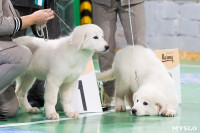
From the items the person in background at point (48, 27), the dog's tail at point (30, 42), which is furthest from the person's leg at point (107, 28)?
the dog's tail at point (30, 42)

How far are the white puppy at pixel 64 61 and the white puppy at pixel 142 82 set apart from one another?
0.54m

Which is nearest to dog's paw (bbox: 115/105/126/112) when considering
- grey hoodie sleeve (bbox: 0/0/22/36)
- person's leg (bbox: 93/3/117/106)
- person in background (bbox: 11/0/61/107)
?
person's leg (bbox: 93/3/117/106)

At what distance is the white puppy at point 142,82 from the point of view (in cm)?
454

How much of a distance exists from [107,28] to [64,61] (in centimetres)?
94

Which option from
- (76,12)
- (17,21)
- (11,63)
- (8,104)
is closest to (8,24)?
(17,21)

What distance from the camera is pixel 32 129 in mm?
3975

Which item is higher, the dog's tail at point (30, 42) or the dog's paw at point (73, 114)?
the dog's tail at point (30, 42)

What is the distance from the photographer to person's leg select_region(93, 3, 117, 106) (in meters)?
5.12

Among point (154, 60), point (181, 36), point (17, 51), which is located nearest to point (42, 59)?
point (17, 51)

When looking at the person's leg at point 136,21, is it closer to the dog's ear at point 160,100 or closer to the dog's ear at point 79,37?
the dog's ear at point 160,100

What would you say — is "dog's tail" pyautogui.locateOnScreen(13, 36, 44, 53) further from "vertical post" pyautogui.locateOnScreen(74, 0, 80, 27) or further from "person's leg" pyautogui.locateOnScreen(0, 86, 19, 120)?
"vertical post" pyautogui.locateOnScreen(74, 0, 80, 27)

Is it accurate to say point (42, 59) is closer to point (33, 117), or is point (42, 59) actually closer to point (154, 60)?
point (33, 117)

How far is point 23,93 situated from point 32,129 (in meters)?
0.89

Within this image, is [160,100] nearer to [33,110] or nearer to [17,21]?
[33,110]
